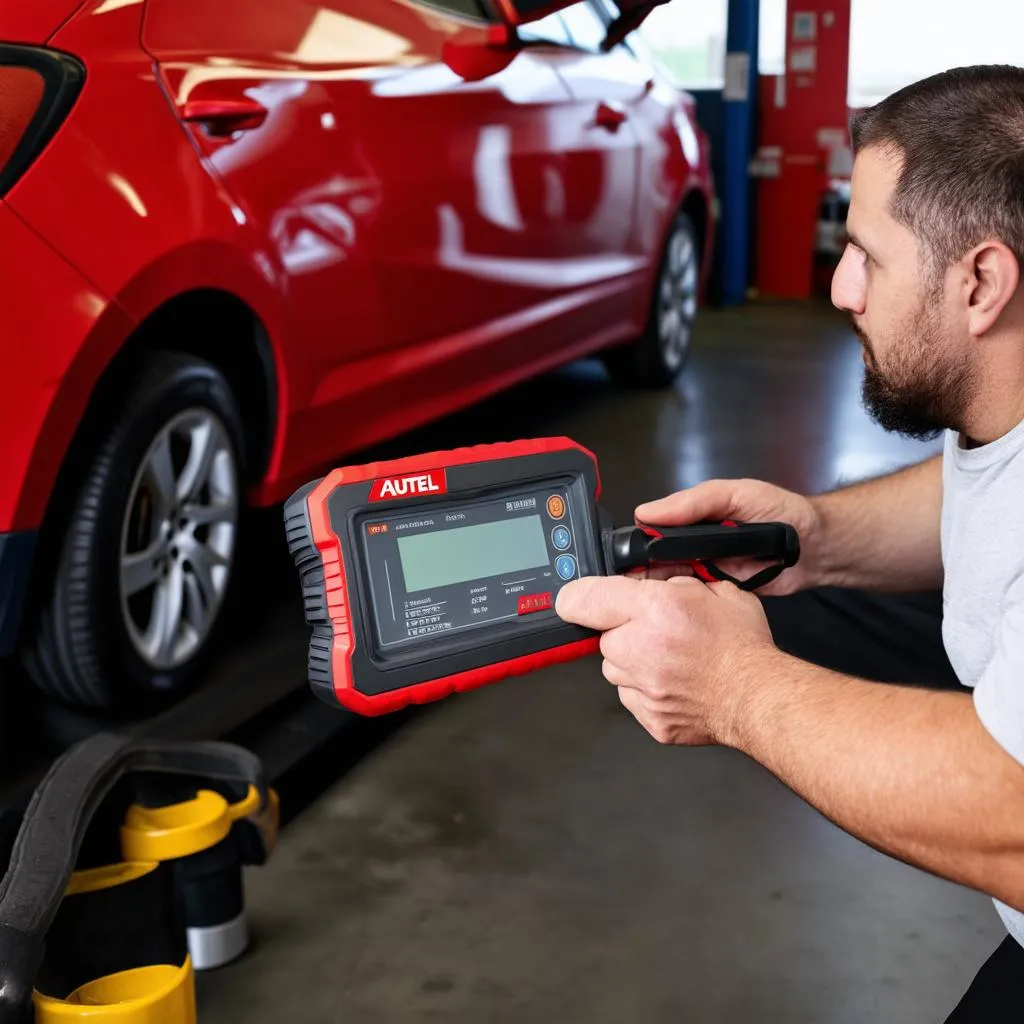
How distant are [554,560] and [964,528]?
403 mm

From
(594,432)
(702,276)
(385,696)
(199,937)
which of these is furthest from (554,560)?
(702,276)

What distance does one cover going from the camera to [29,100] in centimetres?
184

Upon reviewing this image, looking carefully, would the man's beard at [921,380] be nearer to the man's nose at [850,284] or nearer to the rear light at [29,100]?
the man's nose at [850,284]

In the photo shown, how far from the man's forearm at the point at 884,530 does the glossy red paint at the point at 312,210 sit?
101 centimetres

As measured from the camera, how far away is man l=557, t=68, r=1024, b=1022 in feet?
3.45

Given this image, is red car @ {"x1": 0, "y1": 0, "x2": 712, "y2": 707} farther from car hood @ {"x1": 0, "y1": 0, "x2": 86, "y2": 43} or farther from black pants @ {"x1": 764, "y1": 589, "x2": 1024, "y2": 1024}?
black pants @ {"x1": 764, "y1": 589, "x2": 1024, "y2": 1024}

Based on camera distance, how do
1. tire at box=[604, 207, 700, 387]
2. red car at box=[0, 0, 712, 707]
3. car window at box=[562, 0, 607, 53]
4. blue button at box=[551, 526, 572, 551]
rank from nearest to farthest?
blue button at box=[551, 526, 572, 551] < red car at box=[0, 0, 712, 707] < car window at box=[562, 0, 607, 53] < tire at box=[604, 207, 700, 387]

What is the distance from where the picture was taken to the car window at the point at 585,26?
362cm

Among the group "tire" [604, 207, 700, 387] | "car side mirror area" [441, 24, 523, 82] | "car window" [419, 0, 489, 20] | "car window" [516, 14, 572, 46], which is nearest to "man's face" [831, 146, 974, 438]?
"car side mirror area" [441, 24, 523, 82]

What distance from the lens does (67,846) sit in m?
1.43

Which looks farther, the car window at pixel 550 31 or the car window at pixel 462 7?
the car window at pixel 550 31

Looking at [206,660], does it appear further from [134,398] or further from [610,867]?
[610,867]

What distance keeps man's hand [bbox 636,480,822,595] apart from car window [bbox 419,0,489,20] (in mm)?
1676

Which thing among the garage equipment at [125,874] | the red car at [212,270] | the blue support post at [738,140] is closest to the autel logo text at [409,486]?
the garage equipment at [125,874]
